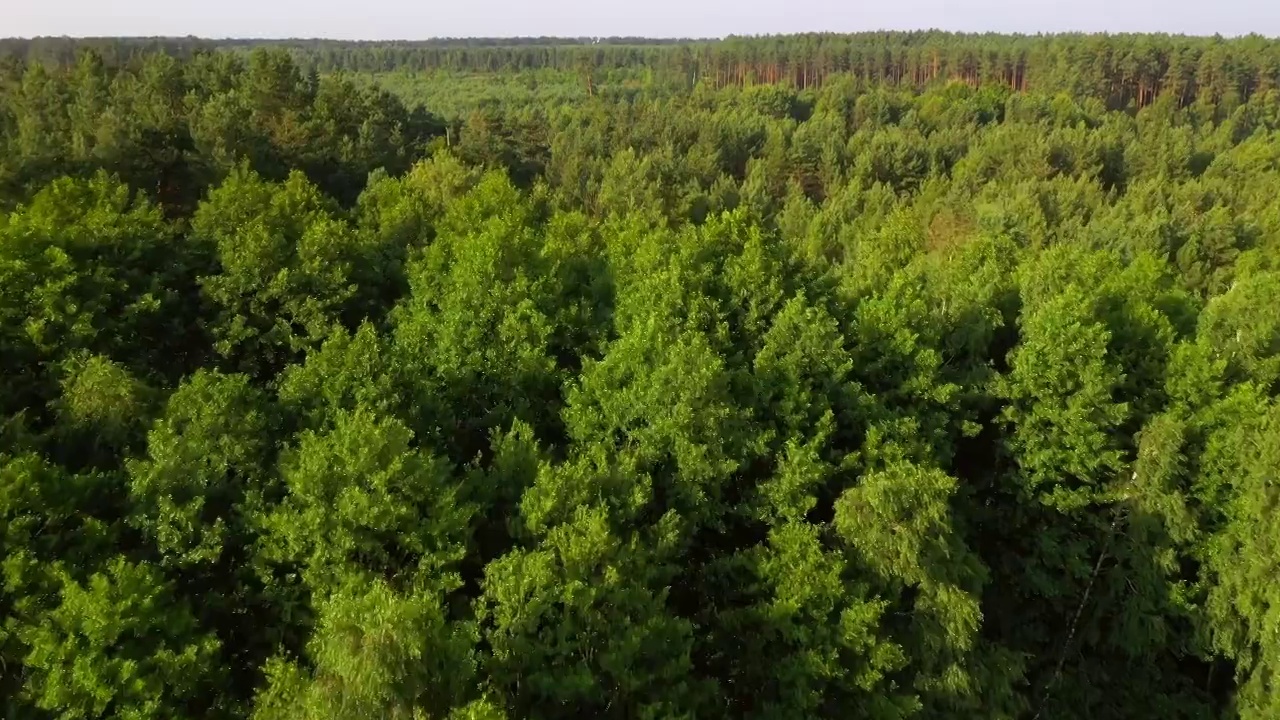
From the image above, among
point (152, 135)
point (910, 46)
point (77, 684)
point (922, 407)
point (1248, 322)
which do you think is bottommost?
point (77, 684)

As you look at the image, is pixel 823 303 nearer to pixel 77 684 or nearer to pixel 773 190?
pixel 77 684

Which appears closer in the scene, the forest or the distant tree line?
the forest

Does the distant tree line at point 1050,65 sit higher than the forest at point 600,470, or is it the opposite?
the distant tree line at point 1050,65

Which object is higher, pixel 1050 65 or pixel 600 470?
pixel 1050 65

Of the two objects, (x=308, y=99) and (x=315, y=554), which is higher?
(x=308, y=99)

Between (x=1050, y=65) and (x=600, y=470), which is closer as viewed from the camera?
(x=600, y=470)

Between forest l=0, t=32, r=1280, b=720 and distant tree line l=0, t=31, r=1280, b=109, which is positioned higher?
distant tree line l=0, t=31, r=1280, b=109

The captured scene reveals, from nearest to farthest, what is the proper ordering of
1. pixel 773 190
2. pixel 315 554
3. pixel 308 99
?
pixel 315 554 < pixel 308 99 < pixel 773 190

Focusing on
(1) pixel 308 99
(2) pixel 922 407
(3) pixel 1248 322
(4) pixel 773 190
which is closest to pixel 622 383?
(2) pixel 922 407
